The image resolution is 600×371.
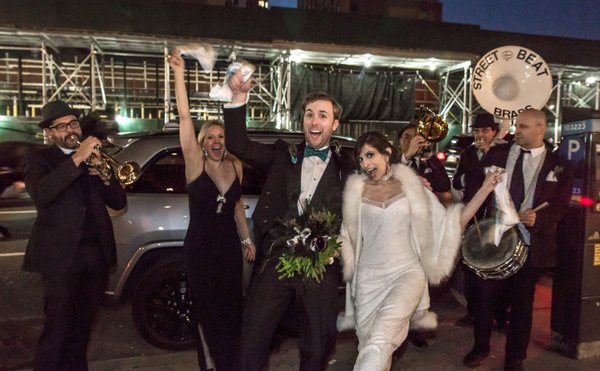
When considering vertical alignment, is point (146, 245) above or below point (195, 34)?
below

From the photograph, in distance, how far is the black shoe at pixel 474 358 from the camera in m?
4.22

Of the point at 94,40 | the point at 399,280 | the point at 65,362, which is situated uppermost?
the point at 94,40

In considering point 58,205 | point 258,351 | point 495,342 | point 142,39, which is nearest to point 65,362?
point 58,205

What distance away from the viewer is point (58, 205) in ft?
10.9

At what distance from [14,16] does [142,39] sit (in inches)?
98.6

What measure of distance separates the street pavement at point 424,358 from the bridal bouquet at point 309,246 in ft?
5.16

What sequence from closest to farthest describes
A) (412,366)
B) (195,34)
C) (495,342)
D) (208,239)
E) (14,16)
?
(208,239), (412,366), (495,342), (14,16), (195,34)

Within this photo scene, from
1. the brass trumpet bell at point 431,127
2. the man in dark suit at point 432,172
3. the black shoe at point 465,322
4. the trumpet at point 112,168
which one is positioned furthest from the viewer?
the black shoe at point 465,322

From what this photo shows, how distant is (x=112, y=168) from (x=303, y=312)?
5.49 ft

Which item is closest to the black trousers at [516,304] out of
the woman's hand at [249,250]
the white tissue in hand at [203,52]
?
the woman's hand at [249,250]

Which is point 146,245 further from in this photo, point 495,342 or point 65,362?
point 495,342

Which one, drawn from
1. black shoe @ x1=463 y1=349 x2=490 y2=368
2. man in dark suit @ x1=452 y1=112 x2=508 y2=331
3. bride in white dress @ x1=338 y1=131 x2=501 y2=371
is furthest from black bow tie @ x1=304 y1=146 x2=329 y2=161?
black shoe @ x1=463 y1=349 x2=490 y2=368

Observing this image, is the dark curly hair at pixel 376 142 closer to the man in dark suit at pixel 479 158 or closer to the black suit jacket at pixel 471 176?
the black suit jacket at pixel 471 176

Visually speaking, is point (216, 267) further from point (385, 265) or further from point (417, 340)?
point (417, 340)
